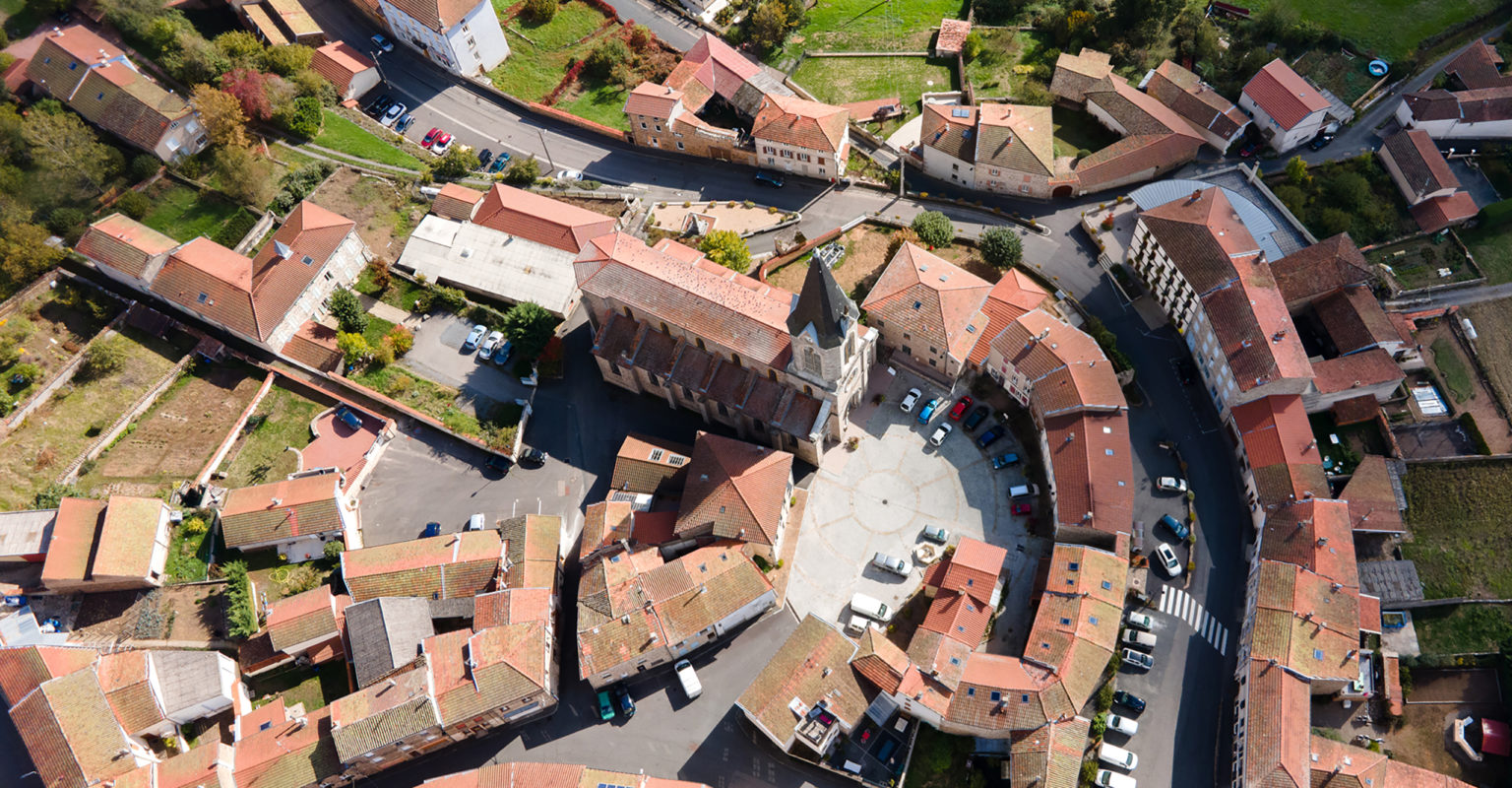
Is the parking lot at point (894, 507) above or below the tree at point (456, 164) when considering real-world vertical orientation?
below

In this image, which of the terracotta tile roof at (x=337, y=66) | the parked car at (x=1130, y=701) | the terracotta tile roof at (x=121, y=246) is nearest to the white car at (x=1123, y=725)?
the parked car at (x=1130, y=701)

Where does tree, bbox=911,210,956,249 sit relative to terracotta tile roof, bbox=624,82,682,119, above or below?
below

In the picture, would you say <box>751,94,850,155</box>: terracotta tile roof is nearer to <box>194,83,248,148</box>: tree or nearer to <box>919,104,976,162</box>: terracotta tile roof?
<box>919,104,976,162</box>: terracotta tile roof

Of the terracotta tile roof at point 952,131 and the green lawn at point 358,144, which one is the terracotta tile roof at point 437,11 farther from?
the terracotta tile roof at point 952,131

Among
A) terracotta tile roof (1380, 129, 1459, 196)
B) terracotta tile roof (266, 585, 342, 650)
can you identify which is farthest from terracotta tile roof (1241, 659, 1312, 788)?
terracotta tile roof (266, 585, 342, 650)

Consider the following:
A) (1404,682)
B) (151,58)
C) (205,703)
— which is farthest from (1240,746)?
(151,58)

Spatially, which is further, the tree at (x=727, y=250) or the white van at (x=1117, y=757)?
the tree at (x=727, y=250)

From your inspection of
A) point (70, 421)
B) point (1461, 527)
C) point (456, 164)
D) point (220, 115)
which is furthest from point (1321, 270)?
point (70, 421)
